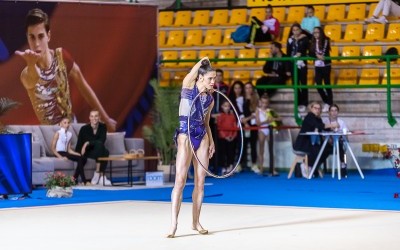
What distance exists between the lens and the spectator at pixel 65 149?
20.9 m

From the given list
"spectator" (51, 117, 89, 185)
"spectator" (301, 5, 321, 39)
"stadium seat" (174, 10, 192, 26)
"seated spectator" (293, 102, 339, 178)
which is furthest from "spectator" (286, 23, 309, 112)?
"spectator" (51, 117, 89, 185)

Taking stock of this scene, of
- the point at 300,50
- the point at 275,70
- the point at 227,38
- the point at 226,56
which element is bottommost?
the point at 275,70

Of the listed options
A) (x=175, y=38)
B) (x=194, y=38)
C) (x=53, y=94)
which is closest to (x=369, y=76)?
(x=194, y=38)

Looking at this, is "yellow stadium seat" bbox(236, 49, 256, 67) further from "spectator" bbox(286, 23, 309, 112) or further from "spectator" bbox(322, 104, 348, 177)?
"spectator" bbox(322, 104, 348, 177)

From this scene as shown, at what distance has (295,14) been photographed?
87.6 ft

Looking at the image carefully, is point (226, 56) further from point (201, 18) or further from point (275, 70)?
point (275, 70)

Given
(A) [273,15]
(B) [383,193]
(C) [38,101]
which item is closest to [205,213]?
(B) [383,193]

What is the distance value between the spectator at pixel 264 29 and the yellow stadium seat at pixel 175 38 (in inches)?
94.1

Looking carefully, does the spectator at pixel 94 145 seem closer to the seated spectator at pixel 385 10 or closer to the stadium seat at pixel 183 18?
the seated spectator at pixel 385 10

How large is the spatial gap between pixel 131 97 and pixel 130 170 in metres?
3.35

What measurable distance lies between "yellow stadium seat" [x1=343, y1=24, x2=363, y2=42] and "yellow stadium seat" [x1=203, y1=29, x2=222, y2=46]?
3.52 metres

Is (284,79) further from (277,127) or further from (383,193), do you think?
(383,193)

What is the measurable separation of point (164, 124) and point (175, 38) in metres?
5.92

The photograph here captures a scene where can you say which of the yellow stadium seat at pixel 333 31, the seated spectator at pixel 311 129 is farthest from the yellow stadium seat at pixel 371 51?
the seated spectator at pixel 311 129
